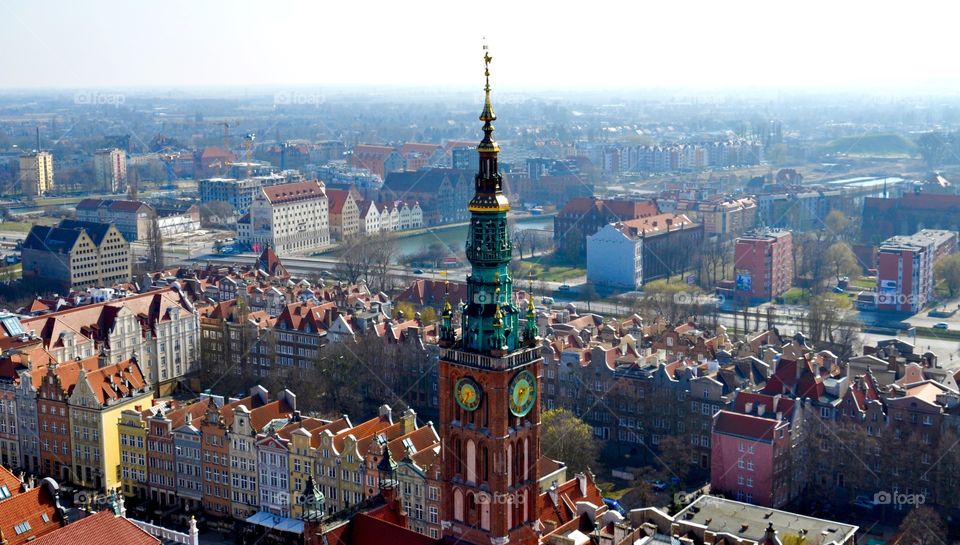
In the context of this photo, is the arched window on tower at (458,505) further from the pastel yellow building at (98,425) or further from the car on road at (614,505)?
the pastel yellow building at (98,425)

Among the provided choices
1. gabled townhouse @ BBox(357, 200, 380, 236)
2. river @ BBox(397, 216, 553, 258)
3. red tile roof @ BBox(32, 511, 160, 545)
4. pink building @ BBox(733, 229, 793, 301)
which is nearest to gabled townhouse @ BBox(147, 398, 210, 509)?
red tile roof @ BBox(32, 511, 160, 545)

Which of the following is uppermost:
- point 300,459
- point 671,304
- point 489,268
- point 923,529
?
point 489,268

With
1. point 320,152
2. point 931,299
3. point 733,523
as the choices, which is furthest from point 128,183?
point 733,523

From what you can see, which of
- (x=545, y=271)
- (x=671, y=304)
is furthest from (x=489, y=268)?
(x=545, y=271)

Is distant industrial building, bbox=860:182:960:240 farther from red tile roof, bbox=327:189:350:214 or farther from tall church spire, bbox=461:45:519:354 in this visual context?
tall church spire, bbox=461:45:519:354

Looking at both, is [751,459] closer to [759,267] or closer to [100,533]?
[100,533]

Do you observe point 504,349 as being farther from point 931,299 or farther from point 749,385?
point 931,299

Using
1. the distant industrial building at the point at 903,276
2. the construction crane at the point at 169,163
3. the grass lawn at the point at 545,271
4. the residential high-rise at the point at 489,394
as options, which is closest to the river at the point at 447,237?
the grass lawn at the point at 545,271
